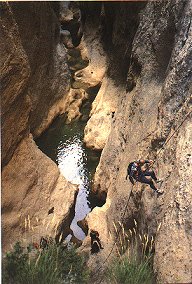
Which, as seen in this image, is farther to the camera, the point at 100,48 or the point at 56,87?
the point at 100,48

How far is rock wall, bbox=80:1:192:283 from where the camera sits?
8.27m

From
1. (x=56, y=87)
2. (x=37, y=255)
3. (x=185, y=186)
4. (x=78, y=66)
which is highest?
(x=37, y=255)

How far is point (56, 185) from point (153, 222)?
564cm

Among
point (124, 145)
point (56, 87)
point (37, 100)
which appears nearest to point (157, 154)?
point (124, 145)

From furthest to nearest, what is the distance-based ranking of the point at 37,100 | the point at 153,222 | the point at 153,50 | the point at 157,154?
the point at 37,100 < the point at 153,50 < the point at 157,154 < the point at 153,222

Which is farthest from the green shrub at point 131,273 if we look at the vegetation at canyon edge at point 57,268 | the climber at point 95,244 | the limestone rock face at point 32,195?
the climber at point 95,244

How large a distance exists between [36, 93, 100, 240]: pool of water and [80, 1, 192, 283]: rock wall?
3.48 ft

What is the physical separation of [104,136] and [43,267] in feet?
34.6

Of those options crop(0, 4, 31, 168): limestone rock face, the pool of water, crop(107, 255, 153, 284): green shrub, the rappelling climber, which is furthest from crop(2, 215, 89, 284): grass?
the pool of water

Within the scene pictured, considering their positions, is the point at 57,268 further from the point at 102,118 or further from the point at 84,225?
the point at 102,118

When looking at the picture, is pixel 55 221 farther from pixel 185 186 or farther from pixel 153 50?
pixel 153 50

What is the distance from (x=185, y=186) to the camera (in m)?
8.59

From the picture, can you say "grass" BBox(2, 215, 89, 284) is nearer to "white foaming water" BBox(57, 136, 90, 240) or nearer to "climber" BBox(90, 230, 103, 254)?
"climber" BBox(90, 230, 103, 254)

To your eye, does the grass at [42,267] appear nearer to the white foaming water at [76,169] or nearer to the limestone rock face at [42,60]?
the white foaming water at [76,169]
